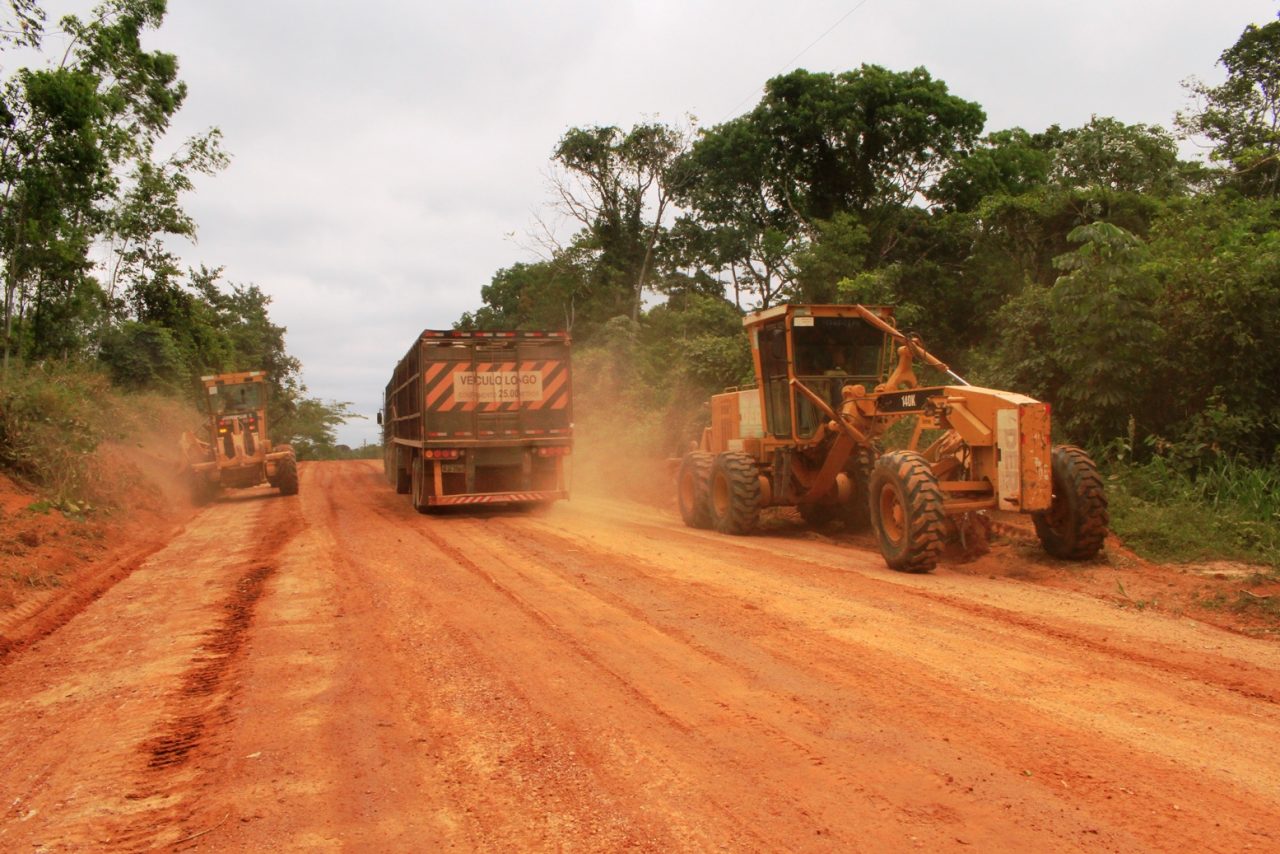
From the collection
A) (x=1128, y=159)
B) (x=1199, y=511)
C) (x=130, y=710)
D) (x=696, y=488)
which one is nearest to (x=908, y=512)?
(x=1199, y=511)

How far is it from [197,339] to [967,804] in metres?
38.7

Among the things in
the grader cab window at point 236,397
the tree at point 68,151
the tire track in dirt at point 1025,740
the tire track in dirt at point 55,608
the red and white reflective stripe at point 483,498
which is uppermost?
the tree at point 68,151

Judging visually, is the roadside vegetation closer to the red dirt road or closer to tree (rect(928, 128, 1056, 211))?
tree (rect(928, 128, 1056, 211))

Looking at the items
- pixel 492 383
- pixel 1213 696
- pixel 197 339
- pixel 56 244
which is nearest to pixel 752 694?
pixel 1213 696

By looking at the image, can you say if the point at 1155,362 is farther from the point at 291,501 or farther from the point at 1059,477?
the point at 291,501

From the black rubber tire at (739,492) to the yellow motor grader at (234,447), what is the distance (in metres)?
12.3

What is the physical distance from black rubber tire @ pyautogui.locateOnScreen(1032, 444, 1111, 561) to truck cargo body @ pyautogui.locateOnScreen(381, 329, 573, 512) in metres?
8.55

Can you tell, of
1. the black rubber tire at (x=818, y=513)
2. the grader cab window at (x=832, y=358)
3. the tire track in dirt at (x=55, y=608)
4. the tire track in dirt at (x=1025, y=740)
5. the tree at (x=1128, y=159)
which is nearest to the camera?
the tire track in dirt at (x=1025, y=740)

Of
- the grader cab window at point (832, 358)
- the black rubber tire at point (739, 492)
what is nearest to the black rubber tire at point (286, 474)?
the black rubber tire at point (739, 492)

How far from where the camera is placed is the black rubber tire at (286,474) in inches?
835

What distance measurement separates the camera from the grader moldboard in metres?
8.75

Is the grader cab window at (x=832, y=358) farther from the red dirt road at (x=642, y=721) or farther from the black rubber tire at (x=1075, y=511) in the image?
the red dirt road at (x=642, y=721)

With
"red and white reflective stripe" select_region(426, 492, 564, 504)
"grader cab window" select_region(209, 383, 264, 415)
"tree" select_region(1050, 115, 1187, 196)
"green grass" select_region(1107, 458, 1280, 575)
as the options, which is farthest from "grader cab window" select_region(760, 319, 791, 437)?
"tree" select_region(1050, 115, 1187, 196)

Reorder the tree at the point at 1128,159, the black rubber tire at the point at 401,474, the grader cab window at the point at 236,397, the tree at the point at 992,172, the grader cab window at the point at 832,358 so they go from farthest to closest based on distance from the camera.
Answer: the tree at the point at 992,172 → the tree at the point at 1128,159 → the grader cab window at the point at 236,397 → the black rubber tire at the point at 401,474 → the grader cab window at the point at 832,358
